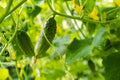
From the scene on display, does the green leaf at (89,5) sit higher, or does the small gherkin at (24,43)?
the green leaf at (89,5)

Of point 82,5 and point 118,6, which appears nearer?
point 82,5

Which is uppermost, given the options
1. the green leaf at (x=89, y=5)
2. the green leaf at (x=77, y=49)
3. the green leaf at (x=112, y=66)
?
the green leaf at (x=89, y=5)

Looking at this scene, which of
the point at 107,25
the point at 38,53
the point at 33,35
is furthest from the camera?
the point at 33,35

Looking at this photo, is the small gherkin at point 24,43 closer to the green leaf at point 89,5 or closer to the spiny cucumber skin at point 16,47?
the spiny cucumber skin at point 16,47

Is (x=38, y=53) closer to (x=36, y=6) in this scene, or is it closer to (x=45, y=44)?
(x=45, y=44)

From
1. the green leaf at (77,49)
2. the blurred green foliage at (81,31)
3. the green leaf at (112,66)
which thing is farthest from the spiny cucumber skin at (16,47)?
the green leaf at (112,66)

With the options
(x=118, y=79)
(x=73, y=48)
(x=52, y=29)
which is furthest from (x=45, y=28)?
(x=118, y=79)
